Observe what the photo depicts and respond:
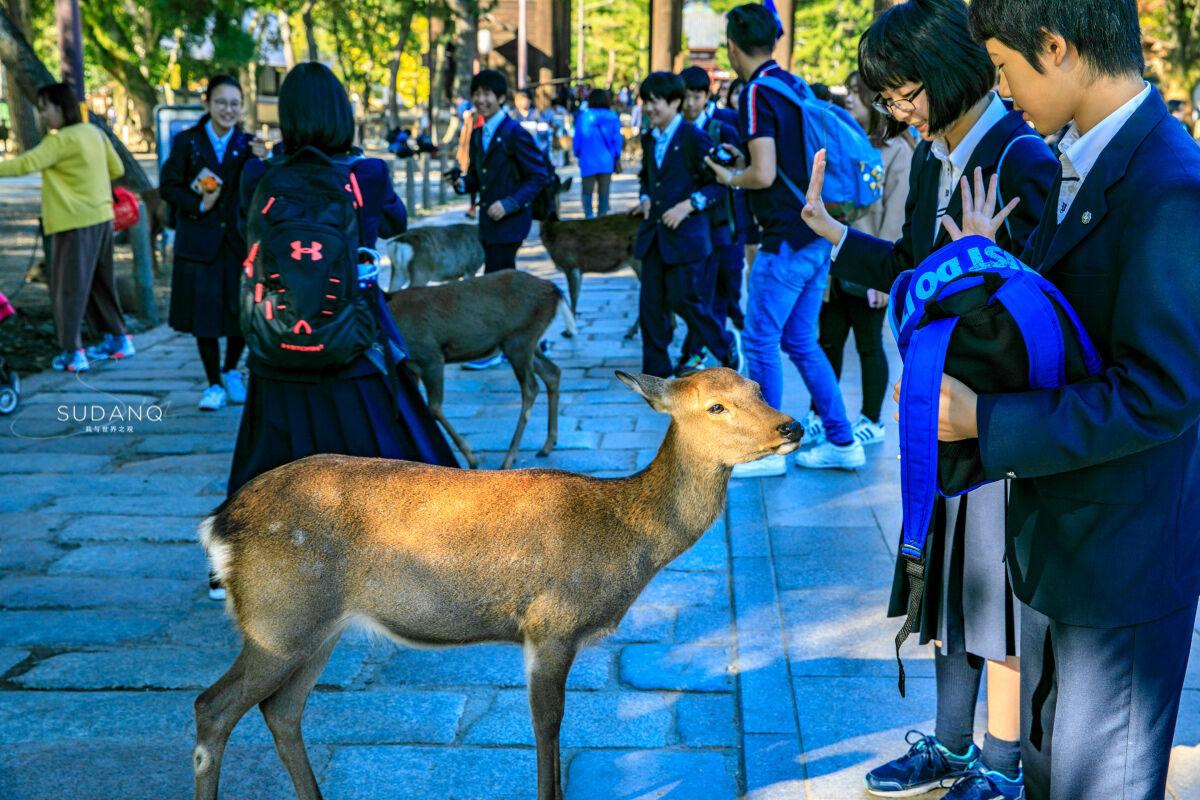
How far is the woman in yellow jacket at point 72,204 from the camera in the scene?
8.34 meters

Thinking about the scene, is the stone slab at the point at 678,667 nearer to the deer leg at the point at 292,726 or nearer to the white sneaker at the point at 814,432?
the deer leg at the point at 292,726

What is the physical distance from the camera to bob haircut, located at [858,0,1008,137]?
2678 mm

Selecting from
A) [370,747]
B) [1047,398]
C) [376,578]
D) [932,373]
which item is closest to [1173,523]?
[1047,398]

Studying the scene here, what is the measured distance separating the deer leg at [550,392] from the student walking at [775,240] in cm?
123

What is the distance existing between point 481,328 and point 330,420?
264cm

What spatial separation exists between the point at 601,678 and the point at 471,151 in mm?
5882

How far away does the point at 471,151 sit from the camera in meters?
9.02

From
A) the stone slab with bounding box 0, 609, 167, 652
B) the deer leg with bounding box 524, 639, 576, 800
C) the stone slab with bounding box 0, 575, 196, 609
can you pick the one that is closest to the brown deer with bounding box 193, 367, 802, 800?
the deer leg with bounding box 524, 639, 576, 800

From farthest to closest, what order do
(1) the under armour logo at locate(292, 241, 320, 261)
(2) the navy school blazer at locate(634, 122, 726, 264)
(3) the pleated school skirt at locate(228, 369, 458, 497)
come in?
(2) the navy school blazer at locate(634, 122, 726, 264)
(3) the pleated school skirt at locate(228, 369, 458, 497)
(1) the under armour logo at locate(292, 241, 320, 261)

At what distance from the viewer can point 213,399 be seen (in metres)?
7.66

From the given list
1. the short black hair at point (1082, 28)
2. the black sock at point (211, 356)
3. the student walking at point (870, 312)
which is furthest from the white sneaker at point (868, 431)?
the short black hair at point (1082, 28)

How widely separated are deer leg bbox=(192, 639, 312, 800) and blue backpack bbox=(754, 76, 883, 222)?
3.72 meters

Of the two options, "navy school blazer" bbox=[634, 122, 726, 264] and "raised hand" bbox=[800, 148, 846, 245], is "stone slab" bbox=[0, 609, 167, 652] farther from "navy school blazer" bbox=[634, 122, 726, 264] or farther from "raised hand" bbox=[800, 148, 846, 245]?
"navy school blazer" bbox=[634, 122, 726, 264]

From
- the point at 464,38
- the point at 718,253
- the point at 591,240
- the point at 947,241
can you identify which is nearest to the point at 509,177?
the point at 591,240
